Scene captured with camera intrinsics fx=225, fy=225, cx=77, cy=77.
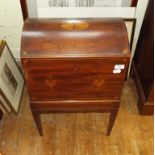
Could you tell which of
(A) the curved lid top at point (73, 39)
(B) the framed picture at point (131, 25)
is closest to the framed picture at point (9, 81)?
(A) the curved lid top at point (73, 39)

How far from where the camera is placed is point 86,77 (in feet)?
3.69

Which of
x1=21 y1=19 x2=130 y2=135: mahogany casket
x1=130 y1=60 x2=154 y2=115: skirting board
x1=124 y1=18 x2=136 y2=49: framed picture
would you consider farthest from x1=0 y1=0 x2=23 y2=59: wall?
x1=130 y1=60 x2=154 y2=115: skirting board

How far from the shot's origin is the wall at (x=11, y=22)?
145cm

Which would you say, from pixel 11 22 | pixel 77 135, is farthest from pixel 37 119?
pixel 11 22

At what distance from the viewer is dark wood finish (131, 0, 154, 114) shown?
1417 millimetres

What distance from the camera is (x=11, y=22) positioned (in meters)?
1.56

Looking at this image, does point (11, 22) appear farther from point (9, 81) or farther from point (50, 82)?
point (50, 82)

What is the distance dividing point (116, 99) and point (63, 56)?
41 cm

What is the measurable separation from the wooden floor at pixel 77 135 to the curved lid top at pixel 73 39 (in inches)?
28.8

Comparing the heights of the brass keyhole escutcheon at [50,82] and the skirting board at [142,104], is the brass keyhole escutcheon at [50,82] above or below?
above

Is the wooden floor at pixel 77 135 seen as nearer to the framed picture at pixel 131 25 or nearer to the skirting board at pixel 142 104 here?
the skirting board at pixel 142 104

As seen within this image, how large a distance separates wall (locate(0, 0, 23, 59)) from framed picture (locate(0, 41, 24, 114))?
4.4 inches

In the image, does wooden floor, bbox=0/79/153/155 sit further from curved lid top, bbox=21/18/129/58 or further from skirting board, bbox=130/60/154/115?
curved lid top, bbox=21/18/129/58

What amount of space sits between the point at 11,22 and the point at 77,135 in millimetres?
908
